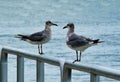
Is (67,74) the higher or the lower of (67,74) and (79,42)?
the lower

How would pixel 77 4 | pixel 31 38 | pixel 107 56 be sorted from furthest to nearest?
pixel 77 4
pixel 107 56
pixel 31 38

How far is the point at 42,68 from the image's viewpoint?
3.51 meters

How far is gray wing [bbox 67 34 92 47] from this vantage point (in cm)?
371

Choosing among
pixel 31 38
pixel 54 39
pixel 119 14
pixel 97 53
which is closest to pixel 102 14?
pixel 119 14

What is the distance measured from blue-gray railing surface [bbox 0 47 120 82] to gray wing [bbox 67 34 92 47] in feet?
1.00

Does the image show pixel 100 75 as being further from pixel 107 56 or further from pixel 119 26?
pixel 119 26

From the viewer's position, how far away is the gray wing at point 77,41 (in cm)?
371

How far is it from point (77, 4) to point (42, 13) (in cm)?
602

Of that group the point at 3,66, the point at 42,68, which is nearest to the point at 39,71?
the point at 42,68

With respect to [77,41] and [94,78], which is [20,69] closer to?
[77,41]

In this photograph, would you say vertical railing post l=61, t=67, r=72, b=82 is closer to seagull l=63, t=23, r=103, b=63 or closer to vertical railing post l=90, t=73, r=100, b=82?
vertical railing post l=90, t=73, r=100, b=82

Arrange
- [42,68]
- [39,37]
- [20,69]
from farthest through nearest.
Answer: [39,37], [20,69], [42,68]

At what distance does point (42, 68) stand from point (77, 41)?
35cm

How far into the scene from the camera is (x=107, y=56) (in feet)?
91.7
